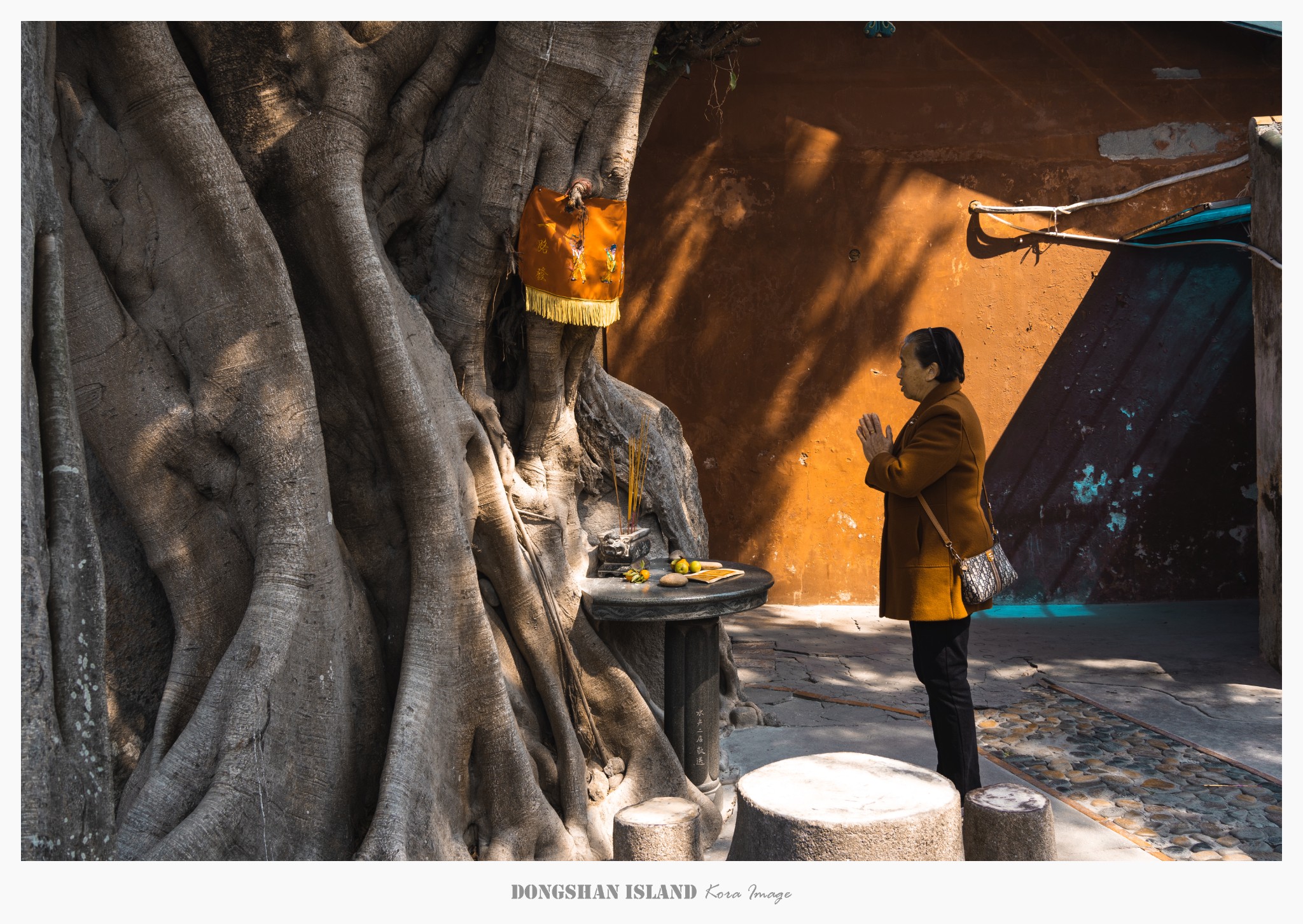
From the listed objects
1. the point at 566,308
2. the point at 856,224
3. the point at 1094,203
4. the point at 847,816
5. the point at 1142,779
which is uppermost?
the point at 1094,203

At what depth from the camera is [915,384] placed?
401 centimetres

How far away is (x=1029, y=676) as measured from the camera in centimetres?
650

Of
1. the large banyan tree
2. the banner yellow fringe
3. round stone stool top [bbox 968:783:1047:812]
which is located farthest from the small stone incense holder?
round stone stool top [bbox 968:783:1047:812]

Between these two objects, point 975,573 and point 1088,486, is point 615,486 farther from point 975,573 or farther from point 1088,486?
point 1088,486

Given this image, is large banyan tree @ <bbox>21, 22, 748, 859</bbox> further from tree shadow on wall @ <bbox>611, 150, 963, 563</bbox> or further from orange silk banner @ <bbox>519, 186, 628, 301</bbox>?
tree shadow on wall @ <bbox>611, 150, 963, 563</bbox>

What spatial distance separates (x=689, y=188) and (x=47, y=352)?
243 inches

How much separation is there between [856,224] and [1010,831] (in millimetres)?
5877

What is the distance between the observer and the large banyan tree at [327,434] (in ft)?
11.3

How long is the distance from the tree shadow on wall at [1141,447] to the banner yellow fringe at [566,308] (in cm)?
484

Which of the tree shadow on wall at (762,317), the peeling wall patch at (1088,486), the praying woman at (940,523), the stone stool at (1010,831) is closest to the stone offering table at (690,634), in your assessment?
the praying woman at (940,523)

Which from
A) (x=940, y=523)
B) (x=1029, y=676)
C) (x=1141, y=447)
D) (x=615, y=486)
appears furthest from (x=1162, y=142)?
(x=940, y=523)

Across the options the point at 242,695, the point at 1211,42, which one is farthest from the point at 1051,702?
the point at 1211,42

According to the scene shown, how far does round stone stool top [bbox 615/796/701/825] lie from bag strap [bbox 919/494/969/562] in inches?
51.9

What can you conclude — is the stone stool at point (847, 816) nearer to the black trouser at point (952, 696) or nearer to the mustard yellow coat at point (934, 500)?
the black trouser at point (952, 696)
